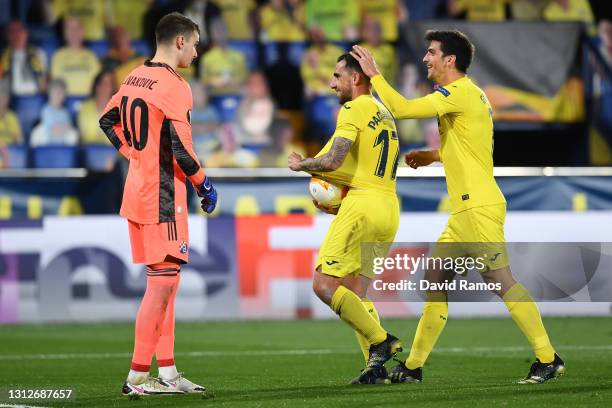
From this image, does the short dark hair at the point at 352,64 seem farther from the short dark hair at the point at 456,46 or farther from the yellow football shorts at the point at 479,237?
the yellow football shorts at the point at 479,237

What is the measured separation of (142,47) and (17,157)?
9.52ft

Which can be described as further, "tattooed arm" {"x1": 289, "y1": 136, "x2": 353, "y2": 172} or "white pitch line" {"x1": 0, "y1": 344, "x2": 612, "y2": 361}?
"white pitch line" {"x1": 0, "y1": 344, "x2": 612, "y2": 361}

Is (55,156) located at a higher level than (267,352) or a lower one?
higher

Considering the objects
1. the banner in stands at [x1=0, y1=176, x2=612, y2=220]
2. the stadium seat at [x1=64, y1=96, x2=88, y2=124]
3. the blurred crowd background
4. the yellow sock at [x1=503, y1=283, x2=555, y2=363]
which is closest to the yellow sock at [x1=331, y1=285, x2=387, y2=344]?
the yellow sock at [x1=503, y1=283, x2=555, y2=363]

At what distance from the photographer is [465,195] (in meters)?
7.32

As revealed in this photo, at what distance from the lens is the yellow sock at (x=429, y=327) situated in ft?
24.3

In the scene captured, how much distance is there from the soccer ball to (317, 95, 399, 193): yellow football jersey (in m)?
0.06

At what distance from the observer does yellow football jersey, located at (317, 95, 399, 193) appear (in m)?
7.38

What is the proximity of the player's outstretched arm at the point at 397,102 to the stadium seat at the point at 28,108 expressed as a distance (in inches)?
446

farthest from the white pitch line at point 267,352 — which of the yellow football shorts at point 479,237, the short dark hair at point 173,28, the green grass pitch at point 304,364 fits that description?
the short dark hair at point 173,28

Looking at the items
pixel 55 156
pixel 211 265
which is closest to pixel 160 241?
pixel 211 265

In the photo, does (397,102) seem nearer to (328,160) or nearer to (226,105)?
(328,160)

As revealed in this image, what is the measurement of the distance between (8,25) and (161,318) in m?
12.8

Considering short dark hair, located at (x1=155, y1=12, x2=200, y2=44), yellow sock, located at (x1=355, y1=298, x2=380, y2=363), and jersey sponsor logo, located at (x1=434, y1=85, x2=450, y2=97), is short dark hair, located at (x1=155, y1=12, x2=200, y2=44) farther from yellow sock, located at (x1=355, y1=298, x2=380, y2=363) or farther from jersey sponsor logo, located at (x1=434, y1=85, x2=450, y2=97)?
yellow sock, located at (x1=355, y1=298, x2=380, y2=363)
